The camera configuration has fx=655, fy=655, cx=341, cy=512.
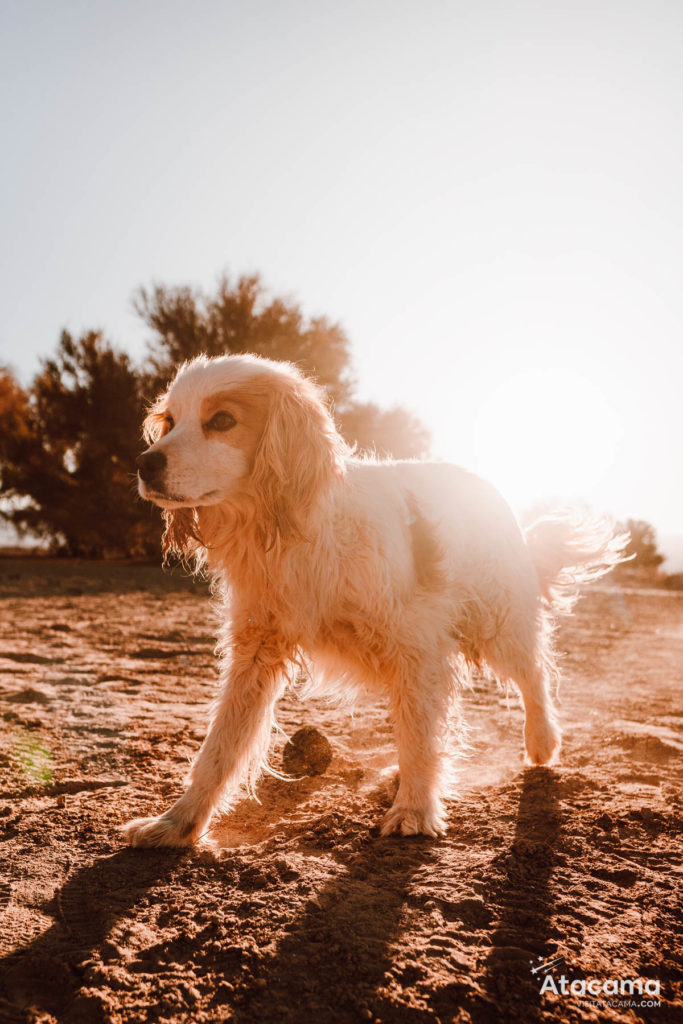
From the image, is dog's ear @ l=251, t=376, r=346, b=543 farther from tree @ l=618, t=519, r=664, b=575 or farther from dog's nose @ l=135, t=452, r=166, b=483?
tree @ l=618, t=519, r=664, b=575

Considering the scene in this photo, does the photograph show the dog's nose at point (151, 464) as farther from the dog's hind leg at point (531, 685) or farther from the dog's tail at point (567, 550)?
the dog's tail at point (567, 550)

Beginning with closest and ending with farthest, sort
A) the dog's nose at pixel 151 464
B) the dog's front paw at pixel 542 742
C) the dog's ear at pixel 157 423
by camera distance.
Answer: the dog's nose at pixel 151 464, the dog's ear at pixel 157 423, the dog's front paw at pixel 542 742

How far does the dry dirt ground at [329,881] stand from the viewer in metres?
1.79

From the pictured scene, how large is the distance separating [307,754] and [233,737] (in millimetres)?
988

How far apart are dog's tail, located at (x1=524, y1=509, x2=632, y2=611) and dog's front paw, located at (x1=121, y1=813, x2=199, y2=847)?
3135 mm

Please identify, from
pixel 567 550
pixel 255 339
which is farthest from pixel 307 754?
pixel 255 339

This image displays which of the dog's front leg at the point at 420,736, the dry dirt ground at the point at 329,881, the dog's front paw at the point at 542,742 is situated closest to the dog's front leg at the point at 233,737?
the dry dirt ground at the point at 329,881

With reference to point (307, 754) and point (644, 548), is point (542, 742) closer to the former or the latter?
point (307, 754)

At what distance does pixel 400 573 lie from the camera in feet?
10.8

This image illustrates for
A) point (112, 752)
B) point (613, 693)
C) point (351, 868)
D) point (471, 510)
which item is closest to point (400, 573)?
point (471, 510)

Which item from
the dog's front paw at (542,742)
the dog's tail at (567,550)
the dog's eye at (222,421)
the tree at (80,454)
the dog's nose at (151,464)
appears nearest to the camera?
the dog's nose at (151,464)

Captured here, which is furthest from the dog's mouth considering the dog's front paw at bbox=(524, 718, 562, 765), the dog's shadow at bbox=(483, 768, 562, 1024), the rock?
the dog's front paw at bbox=(524, 718, 562, 765)

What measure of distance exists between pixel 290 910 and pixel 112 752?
204cm

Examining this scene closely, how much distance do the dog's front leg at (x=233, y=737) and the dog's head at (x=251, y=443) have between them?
66 cm
